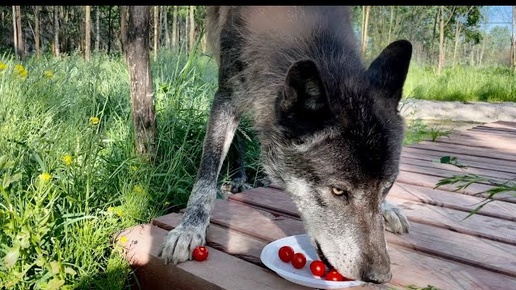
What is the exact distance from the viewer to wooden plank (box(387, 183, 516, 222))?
3072mm

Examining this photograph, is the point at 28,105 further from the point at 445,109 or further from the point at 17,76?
the point at 445,109

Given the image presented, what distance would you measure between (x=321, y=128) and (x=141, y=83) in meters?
1.69

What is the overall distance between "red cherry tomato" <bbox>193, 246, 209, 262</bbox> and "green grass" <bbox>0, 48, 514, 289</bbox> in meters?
0.45

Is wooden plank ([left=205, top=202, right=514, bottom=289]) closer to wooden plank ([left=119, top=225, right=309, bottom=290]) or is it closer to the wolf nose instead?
the wolf nose

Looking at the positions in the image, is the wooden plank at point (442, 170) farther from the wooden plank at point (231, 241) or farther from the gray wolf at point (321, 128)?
the wooden plank at point (231, 241)

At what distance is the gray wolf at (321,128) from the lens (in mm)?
2199

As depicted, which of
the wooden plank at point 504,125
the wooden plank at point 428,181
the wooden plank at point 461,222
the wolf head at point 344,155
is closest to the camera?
the wolf head at point 344,155

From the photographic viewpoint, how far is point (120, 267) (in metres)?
2.63

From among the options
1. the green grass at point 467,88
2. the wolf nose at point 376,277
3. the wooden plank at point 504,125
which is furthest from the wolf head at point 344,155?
the green grass at point 467,88

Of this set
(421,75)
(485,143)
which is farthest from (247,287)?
(421,75)

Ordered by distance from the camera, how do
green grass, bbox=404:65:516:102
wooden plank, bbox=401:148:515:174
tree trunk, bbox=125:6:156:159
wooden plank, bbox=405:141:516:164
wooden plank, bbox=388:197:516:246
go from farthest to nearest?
green grass, bbox=404:65:516:102, wooden plank, bbox=405:141:516:164, wooden plank, bbox=401:148:515:174, tree trunk, bbox=125:6:156:159, wooden plank, bbox=388:197:516:246

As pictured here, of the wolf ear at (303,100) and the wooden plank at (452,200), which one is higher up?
the wolf ear at (303,100)

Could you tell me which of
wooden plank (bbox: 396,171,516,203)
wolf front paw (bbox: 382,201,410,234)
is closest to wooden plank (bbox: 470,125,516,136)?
wooden plank (bbox: 396,171,516,203)

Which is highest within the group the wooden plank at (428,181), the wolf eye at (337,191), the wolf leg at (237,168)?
the wolf eye at (337,191)
